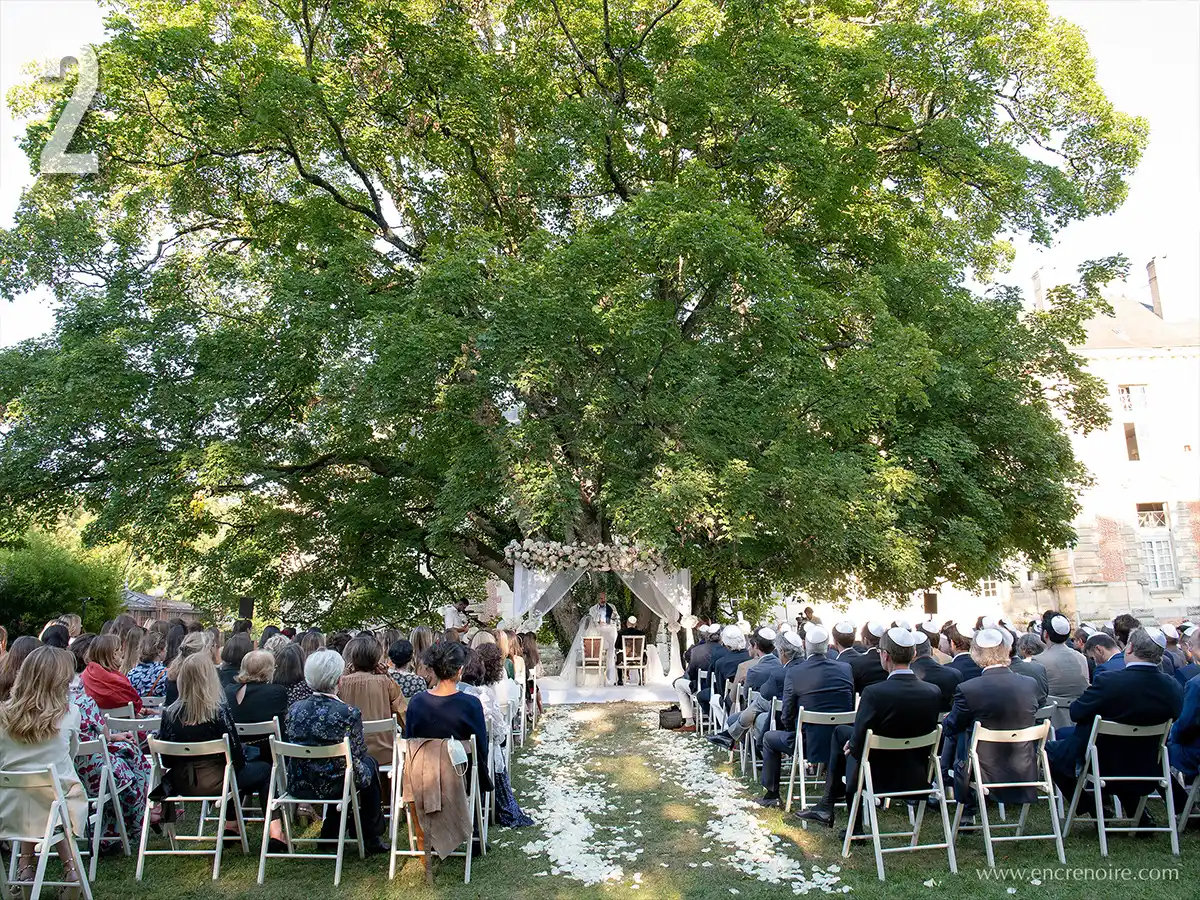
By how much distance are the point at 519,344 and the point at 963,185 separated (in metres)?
10.4

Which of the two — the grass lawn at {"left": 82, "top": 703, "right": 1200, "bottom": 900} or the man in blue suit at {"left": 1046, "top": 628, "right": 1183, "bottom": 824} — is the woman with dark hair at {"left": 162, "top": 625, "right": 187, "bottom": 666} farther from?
the man in blue suit at {"left": 1046, "top": 628, "right": 1183, "bottom": 824}

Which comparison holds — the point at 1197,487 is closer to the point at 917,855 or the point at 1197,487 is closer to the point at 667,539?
the point at 667,539

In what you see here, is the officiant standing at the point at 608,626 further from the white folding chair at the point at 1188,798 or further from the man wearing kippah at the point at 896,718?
the white folding chair at the point at 1188,798

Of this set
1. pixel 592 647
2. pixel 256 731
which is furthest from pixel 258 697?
pixel 592 647

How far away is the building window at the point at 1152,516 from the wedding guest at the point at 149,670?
35.0 m

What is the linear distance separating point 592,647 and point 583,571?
1805 millimetres

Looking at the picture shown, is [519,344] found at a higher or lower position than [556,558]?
higher

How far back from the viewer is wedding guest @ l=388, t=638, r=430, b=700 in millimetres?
7126

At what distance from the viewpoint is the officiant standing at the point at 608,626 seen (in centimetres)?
1689

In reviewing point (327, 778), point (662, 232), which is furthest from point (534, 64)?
point (327, 778)

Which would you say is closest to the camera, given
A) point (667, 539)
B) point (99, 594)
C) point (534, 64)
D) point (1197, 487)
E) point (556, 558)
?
point (667, 539)

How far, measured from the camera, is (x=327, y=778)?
600cm

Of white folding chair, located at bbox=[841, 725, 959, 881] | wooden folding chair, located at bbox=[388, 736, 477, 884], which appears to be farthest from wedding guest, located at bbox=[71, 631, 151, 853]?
white folding chair, located at bbox=[841, 725, 959, 881]

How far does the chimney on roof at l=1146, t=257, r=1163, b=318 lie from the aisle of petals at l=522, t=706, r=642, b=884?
35211 mm
